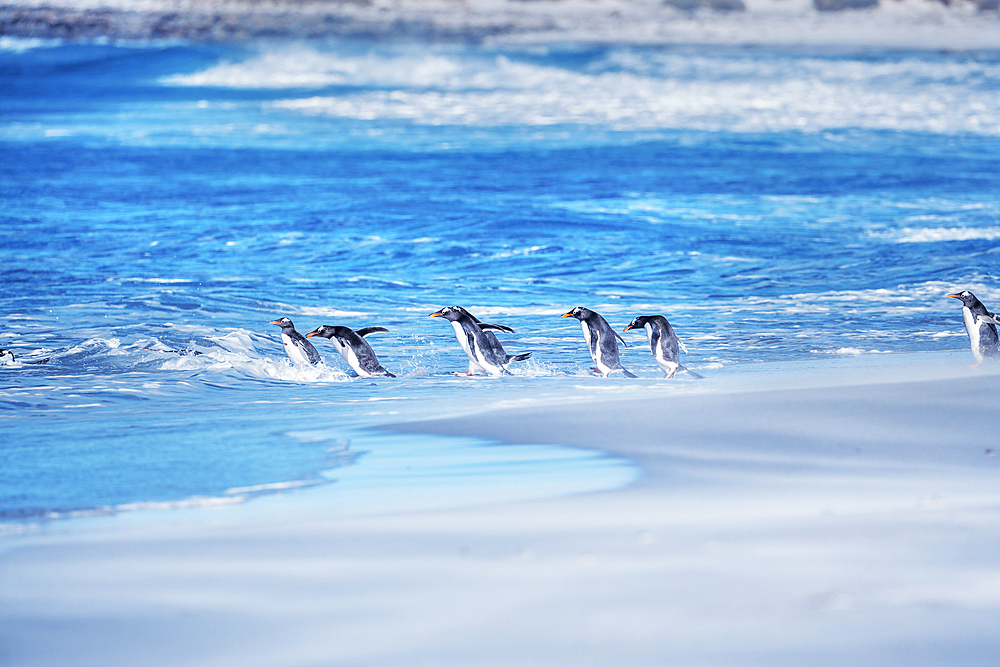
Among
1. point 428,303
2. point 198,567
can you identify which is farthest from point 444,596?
point 428,303

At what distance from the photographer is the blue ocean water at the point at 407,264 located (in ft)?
17.2

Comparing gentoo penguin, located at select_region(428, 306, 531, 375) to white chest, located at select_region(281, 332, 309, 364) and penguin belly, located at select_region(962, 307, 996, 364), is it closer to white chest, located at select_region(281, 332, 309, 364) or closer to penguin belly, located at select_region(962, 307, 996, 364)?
white chest, located at select_region(281, 332, 309, 364)

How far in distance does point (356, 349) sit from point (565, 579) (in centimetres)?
480

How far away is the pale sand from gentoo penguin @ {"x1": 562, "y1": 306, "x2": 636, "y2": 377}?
293 cm

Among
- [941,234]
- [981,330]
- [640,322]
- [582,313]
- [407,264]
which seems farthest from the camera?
[941,234]

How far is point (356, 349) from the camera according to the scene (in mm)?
7816

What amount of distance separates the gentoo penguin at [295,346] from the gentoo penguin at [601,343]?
6.58ft

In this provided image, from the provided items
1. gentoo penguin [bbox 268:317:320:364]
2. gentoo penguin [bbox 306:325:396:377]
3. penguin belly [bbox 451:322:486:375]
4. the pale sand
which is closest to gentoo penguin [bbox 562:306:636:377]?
penguin belly [bbox 451:322:486:375]

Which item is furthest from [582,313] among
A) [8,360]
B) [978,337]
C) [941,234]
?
[941,234]

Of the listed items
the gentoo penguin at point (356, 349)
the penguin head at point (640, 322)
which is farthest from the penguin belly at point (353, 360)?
the penguin head at point (640, 322)

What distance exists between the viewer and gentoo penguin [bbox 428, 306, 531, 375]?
24.6 ft

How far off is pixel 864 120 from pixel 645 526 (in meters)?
35.3

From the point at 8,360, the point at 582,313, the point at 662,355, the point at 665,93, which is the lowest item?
the point at 662,355

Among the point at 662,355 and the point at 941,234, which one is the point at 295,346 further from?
the point at 941,234
